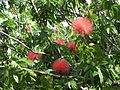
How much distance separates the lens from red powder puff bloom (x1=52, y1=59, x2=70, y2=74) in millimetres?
2898

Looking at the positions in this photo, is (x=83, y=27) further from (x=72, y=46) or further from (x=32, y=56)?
(x=32, y=56)

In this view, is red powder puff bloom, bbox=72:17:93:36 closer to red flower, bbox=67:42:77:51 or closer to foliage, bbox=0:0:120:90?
foliage, bbox=0:0:120:90

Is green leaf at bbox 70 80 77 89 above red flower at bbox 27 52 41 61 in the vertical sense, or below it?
below

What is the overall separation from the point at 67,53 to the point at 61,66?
21 cm

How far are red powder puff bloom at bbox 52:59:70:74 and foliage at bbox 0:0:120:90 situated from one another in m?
0.05

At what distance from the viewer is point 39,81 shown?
3.08 metres

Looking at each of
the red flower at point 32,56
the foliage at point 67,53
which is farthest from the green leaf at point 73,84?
the red flower at point 32,56

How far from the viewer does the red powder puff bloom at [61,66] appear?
290 centimetres

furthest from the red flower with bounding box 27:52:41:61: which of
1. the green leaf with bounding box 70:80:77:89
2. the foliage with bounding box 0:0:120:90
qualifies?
the green leaf with bounding box 70:80:77:89

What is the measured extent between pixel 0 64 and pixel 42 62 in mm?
427

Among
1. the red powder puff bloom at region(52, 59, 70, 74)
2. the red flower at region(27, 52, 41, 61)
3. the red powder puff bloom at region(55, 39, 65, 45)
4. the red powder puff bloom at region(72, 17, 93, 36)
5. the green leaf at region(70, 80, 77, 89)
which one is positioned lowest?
the green leaf at region(70, 80, 77, 89)

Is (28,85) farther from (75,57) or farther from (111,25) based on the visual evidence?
(111,25)

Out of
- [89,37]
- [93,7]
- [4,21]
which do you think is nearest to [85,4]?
[93,7]

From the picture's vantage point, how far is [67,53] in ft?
10.1
